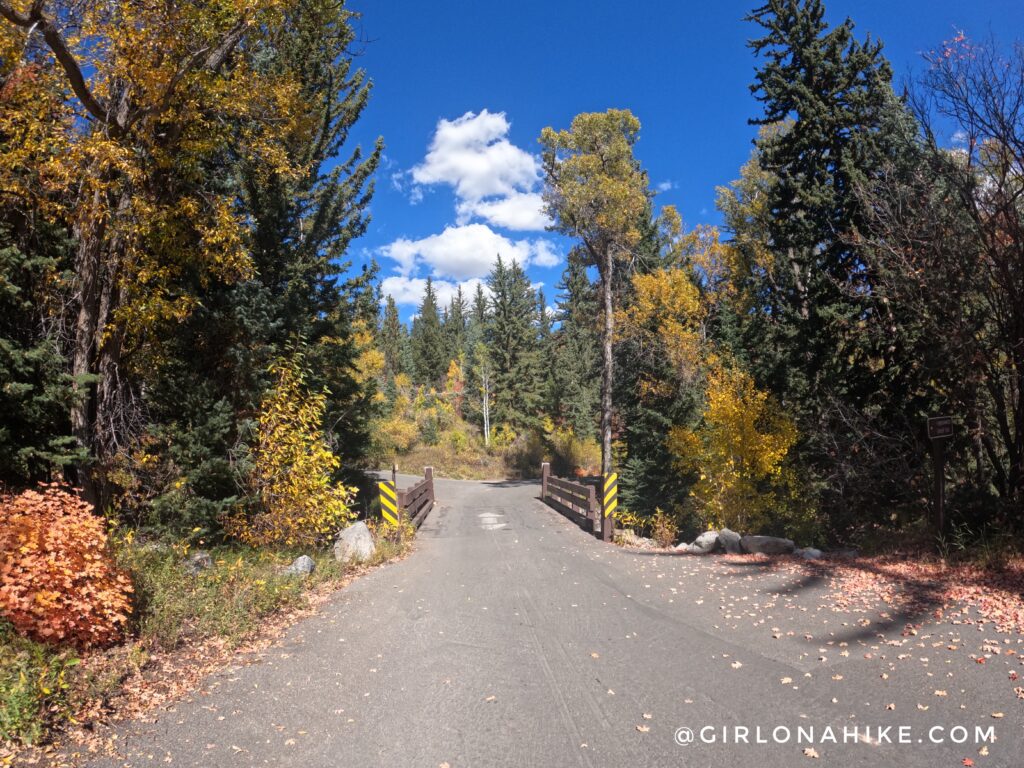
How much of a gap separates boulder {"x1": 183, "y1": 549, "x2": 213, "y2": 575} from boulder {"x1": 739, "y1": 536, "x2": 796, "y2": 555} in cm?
885

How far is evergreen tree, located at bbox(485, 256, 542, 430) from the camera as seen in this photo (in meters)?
44.5

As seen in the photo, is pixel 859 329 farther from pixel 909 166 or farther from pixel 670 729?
pixel 670 729

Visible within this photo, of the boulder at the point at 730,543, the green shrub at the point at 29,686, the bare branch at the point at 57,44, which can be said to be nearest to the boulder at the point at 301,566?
the green shrub at the point at 29,686

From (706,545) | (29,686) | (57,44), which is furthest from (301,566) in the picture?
(706,545)

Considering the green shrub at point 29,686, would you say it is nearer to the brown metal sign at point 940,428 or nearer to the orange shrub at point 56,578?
the orange shrub at point 56,578

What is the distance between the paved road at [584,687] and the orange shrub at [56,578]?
3.72ft

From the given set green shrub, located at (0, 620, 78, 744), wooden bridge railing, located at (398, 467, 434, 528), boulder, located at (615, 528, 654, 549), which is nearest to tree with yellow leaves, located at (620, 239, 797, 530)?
boulder, located at (615, 528, 654, 549)

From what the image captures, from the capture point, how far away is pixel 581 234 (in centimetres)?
2183

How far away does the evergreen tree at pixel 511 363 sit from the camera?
44.5 meters

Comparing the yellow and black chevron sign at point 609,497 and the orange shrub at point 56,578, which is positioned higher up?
the orange shrub at point 56,578

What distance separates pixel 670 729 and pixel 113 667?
4.30 metres

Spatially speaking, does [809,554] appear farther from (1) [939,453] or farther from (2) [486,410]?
(2) [486,410]

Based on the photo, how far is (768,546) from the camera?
1011 centimetres

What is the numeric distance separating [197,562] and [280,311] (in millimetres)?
4610
